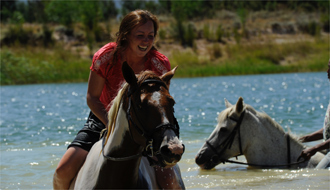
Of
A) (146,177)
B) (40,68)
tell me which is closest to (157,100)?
(146,177)

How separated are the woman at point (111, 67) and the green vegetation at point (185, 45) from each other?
114 ft

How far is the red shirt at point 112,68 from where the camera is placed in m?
3.92

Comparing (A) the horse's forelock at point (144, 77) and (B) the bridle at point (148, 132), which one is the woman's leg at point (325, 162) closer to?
(B) the bridle at point (148, 132)

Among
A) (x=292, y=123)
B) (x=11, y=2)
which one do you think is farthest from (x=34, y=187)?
(x=11, y=2)

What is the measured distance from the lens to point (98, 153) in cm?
338

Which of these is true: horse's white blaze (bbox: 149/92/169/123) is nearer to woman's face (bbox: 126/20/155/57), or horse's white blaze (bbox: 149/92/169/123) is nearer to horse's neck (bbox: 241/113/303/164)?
woman's face (bbox: 126/20/155/57)

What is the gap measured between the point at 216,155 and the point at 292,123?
Result: 26.0 ft

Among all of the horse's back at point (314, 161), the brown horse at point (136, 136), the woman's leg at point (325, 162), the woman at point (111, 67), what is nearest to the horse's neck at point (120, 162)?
the brown horse at point (136, 136)

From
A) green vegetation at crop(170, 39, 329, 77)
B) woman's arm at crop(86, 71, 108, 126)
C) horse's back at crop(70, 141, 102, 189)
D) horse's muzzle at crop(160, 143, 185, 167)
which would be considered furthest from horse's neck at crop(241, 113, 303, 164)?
green vegetation at crop(170, 39, 329, 77)

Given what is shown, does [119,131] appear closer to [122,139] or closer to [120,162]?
[122,139]

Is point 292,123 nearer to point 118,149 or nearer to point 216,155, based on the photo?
point 216,155

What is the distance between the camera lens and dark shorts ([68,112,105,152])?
397 cm

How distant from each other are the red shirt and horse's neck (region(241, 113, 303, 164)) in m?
3.29

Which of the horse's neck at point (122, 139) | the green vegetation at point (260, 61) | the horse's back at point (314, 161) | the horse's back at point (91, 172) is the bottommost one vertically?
the green vegetation at point (260, 61)
